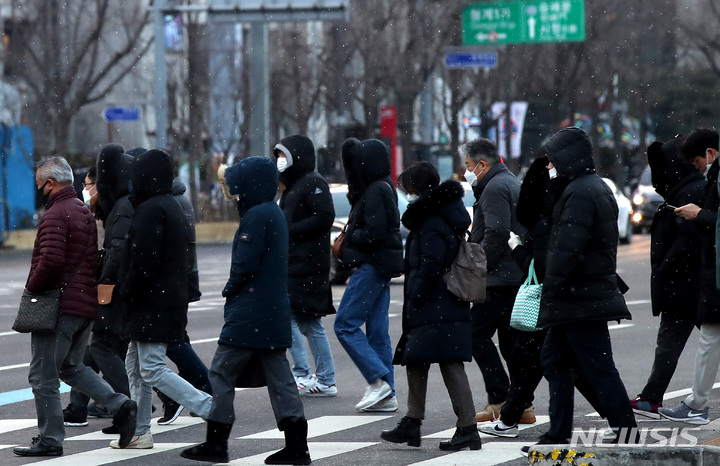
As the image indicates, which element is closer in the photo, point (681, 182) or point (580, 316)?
point (580, 316)

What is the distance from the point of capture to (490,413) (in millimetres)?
8320

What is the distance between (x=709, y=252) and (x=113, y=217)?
3818mm

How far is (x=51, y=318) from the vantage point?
7418mm

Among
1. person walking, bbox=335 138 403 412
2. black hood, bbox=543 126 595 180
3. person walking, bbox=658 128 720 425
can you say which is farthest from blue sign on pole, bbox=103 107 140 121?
black hood, bbox=543 126 595 180

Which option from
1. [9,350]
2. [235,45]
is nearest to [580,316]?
[9,350]

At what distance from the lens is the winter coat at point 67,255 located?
7434 millimetres

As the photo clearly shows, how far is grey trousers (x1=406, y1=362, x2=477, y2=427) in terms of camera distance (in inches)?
290

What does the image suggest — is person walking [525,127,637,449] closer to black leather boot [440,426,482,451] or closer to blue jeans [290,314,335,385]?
black leather boot [440,426,482,451]

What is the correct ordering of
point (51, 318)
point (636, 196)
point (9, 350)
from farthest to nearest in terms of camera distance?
point (636, 196), point (9, 350), point (51, 318)

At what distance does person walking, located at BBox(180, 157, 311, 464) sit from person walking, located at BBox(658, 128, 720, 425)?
2.62m

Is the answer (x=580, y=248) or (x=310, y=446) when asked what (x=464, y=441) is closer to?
(x=310, y=446)

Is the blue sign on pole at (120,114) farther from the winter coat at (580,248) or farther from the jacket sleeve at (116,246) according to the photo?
the winter coat at (580,248)

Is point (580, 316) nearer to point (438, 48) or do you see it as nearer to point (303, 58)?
point (438, 48)

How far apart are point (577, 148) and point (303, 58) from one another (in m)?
37.0
